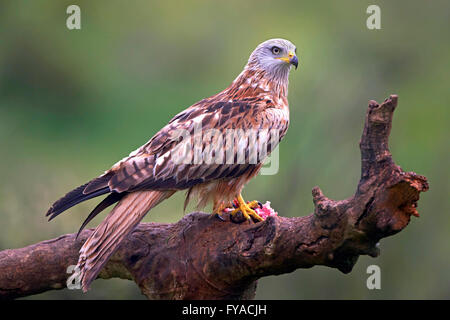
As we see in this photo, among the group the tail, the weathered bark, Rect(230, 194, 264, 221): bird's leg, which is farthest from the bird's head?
the tail

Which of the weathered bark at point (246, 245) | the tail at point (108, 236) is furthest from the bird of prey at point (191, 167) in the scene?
the weathered bark at point (246, 245)

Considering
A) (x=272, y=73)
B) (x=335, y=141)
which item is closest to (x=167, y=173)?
(x=272, y=73)

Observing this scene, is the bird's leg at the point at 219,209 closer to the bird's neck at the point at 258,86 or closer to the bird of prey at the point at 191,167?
the bird of prey at the point at 191,167

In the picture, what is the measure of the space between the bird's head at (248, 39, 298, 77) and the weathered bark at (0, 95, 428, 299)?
107 cm

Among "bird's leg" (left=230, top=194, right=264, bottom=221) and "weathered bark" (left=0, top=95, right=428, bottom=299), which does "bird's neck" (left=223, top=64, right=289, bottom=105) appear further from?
"weathered bark" (left=0, top=95, right=428, bottom=299)

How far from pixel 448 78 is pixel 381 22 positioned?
2.98 ft

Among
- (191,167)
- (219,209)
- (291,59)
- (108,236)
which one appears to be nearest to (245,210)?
(219,209)

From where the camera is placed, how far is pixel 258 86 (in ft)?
12.6

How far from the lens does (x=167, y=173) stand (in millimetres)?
3219

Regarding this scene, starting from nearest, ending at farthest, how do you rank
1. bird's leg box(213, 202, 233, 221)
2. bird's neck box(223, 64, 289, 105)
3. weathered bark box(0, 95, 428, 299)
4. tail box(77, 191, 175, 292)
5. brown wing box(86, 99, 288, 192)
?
1. weathered bark box(0, 95, 428, 299)
2. tail box(77, 191, 175, 292)
3. brown wing box(86, 99, 288, 192)
4. bird's leg box(213, 202, 233, 221)
5. bird's neck box(223, 64, 289, 105)

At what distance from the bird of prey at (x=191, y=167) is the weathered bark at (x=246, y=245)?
216mm

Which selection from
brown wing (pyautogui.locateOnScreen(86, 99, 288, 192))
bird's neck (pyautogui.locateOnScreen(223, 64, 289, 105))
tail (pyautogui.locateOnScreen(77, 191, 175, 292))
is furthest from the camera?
bird's neck (pyautogui.locateOnScreen(223, 64, 289, 105))

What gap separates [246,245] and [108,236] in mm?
682

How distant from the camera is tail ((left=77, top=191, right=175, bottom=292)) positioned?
9.60ft
